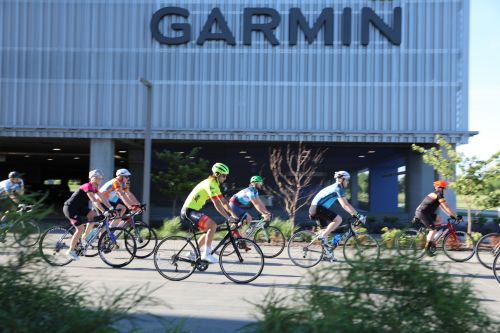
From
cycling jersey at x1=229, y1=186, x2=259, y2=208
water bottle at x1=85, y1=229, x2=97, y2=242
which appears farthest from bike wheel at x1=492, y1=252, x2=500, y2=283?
water bottle at x1=85, y1=229, x2=97, y2=242

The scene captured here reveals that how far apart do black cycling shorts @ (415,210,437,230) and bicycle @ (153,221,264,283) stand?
439 cm

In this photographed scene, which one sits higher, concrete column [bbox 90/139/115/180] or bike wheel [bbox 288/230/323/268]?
concrete column [bbox 90/139/115/180]

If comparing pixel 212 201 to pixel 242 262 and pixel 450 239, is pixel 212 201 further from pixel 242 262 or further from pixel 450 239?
pixel 450 239

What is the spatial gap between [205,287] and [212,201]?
1.38 m

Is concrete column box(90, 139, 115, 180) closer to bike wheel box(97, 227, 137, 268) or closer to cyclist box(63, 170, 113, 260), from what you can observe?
cyclist box(63, 170, 113, 260)

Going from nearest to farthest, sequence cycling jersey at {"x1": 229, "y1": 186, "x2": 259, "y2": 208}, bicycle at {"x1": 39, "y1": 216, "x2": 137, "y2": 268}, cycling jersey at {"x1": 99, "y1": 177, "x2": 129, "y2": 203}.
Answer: bicycle at {"x1": 39, "y1": 216, "x2": 137, "y2": 268}
cycling jersey at {"x1": 99, "y1": 177, "x2": 129, "y2": 203}
cycling jersey at {"x1": 229, "y1": 186, "x2": 259, "y2": 208}

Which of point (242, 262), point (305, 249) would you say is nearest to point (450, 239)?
point (305, 249)

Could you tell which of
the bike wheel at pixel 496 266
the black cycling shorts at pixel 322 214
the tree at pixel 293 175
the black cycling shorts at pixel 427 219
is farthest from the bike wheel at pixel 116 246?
the bike wheel at pixel 496 266

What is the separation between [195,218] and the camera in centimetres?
774

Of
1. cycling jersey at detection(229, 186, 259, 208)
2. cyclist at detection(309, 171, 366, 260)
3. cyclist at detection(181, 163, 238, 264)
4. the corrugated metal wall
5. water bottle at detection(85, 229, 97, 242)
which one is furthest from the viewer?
→ the corrugated metal wall

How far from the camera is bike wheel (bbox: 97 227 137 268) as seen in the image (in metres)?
9.14

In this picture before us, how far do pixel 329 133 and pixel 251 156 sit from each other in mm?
9375

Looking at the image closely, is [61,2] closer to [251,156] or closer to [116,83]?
[116,83]

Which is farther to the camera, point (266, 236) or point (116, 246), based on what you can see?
point (266, 236)
